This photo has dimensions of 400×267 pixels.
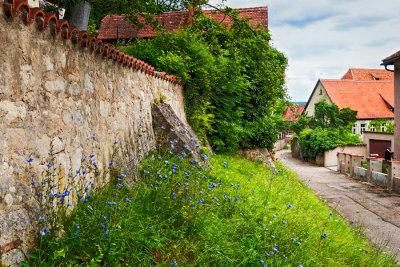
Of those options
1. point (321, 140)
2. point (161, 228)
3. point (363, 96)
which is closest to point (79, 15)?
point (161, 228)

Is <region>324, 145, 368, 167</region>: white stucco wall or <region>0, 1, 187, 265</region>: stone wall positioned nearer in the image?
<region>0, 1, 187, 265</region>: stone wall

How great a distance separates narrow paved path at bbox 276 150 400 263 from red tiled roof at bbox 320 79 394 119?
19.5 m

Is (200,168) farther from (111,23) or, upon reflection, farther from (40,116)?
(111,23)

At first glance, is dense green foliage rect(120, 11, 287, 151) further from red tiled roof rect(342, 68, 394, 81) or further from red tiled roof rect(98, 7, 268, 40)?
red tiled roof rect(342, 68, 394, 81)

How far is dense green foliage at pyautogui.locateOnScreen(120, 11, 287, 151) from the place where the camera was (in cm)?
723

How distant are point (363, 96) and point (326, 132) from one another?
37.2ft

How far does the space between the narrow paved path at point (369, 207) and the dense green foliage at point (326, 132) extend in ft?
32.3

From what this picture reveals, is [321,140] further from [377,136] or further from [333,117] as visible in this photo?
[333,117]

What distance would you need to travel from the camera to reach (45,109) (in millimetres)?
3211

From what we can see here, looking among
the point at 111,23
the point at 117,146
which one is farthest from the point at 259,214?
the point at 111,23

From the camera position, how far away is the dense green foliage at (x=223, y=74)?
7230 millimetres

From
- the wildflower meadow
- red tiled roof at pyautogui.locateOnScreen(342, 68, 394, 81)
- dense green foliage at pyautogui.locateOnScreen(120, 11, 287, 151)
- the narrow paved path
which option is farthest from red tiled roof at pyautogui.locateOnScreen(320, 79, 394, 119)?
the wildflower meadow

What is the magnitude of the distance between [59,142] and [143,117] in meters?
2.83

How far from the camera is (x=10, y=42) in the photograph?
2.73 meters
